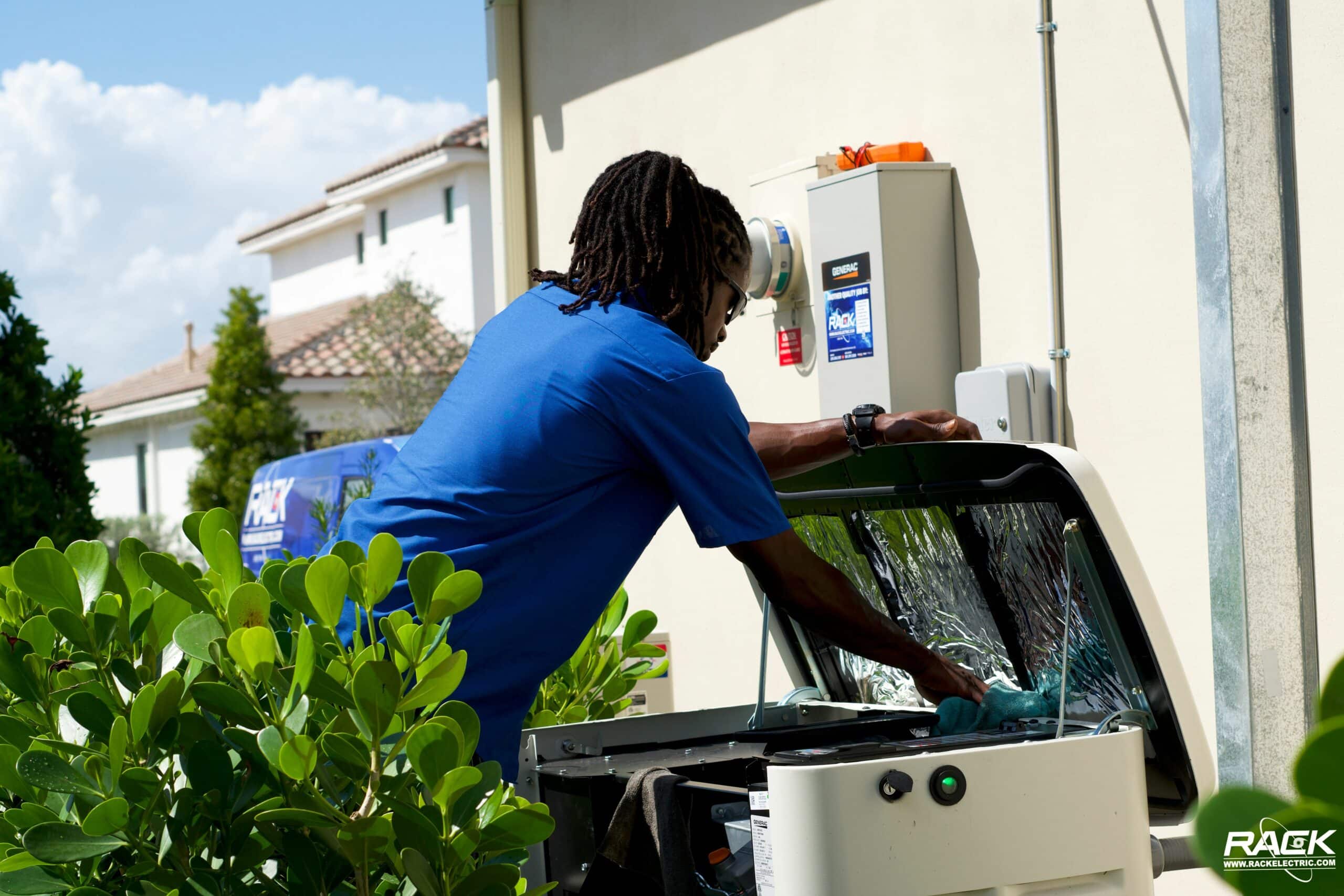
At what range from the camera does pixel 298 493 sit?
490 inches

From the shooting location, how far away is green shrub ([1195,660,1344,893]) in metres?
0.45

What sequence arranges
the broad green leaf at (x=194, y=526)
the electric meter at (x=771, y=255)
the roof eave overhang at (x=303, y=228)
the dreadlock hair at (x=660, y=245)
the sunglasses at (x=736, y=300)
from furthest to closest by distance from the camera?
1. the roof eave overhang at (x=303, y=228)
2. the electric meter at (x=771, y=255)
3. the sunglasses at (x=736, y=300)
4. the dreadlock hair at (x=660, y=245)
5. the broad green leaf at (x=194, y=526)

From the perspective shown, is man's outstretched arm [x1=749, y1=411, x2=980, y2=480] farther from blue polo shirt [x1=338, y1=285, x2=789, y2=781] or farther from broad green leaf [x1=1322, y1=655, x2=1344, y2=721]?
broad green leaf [x1=1322, y1=655, x2=1344, y2=721]

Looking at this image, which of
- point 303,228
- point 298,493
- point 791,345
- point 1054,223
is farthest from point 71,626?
point 303,228

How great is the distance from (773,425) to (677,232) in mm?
444

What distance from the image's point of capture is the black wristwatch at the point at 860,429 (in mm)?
2691

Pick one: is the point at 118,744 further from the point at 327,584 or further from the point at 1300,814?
the point at 1300,814

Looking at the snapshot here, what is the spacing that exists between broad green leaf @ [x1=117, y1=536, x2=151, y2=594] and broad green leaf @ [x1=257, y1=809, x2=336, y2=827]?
493 millimetres

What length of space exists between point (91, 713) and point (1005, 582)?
1657 millimetres

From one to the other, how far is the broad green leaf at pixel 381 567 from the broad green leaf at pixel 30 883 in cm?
45

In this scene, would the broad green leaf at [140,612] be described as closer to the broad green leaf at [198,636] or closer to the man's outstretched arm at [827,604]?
the broad green leaf at [198,636]

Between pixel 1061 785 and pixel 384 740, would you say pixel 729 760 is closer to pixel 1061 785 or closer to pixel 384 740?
pixel 1061 785

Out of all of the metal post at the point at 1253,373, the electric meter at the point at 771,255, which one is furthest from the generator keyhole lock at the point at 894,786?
the electric meter at the point at 771,255

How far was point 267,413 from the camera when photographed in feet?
82.4
